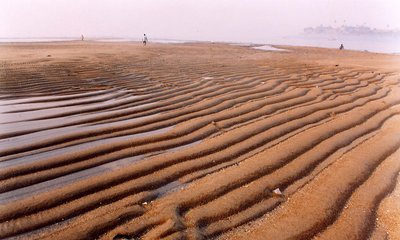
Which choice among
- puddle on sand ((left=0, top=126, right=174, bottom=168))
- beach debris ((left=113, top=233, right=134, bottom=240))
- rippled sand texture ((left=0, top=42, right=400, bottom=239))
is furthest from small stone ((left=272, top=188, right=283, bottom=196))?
puddle on sand ((left=0, top=126, right=174, bottom=168))

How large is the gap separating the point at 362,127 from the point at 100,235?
366 cm

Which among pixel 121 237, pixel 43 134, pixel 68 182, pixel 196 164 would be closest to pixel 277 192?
pixel 196 164

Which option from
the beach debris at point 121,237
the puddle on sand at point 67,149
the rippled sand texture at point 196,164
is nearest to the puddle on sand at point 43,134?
the rippled sand texture at point 196,164

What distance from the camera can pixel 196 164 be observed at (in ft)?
10.8

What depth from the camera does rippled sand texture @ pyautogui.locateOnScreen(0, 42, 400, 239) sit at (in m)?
2.38

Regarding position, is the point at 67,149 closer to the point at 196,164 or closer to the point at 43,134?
the point at 43,134

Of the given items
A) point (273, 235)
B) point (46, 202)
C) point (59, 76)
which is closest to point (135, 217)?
point (46, 202)

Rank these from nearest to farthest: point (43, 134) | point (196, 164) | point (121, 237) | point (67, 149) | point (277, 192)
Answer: point (121, 237)
point (277, 192)
point (196, 164)
point (67, 149)
point (43, 134)

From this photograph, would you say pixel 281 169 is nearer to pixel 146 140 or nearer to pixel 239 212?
pixel 239 212

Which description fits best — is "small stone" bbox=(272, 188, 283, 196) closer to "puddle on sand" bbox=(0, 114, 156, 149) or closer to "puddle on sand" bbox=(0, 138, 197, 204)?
"puddle on sand" bbox=(0, 138, 197, 204)

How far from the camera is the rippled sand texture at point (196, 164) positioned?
93.6 inches

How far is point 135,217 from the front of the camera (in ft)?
7.91

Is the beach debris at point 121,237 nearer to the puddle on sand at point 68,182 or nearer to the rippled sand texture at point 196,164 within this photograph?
the rippled sand texture at point 196,164

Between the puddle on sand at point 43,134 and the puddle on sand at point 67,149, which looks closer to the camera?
the puddle on sand at point 67,149
